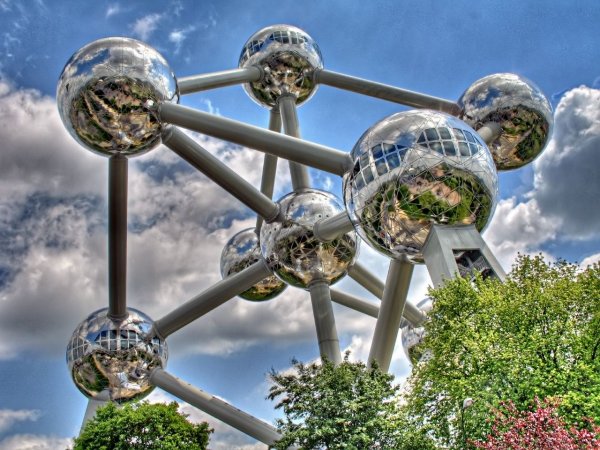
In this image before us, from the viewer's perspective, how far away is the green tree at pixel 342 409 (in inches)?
418

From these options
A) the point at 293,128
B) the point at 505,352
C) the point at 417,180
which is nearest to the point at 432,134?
the point at 417,180

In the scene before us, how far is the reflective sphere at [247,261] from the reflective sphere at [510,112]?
7955 millimetres

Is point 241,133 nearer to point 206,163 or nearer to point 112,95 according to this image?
point 206,163

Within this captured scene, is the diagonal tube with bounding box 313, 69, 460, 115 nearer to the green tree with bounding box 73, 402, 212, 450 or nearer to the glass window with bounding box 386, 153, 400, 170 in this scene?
the glass window with bounding box 386, 153, 400, 170

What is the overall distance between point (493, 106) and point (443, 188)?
22.4ft

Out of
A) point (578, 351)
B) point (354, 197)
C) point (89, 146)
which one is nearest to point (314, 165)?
point (354, 197)

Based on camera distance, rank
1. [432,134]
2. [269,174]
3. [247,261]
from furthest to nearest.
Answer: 1. [247,261]
2. [269,174]
3. [432,134]

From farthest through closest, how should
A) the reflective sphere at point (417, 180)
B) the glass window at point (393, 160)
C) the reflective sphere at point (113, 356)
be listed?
1. the reflective sphere at point (113, 356)
2. the glass window at point (393, 160)
3. the reflective sphere at point (417, 180)

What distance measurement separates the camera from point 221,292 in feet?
50.9

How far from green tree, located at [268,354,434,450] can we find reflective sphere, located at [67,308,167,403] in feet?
17.9

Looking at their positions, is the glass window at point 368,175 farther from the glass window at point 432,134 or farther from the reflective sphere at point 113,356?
the reflective sphere at point 113,356

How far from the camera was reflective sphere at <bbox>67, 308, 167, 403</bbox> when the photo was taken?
52.4 feet

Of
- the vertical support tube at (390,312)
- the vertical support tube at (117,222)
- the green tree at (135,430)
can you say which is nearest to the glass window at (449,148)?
the vertical support tube at (390,312)

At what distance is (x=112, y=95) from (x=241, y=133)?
2663 millimetres
